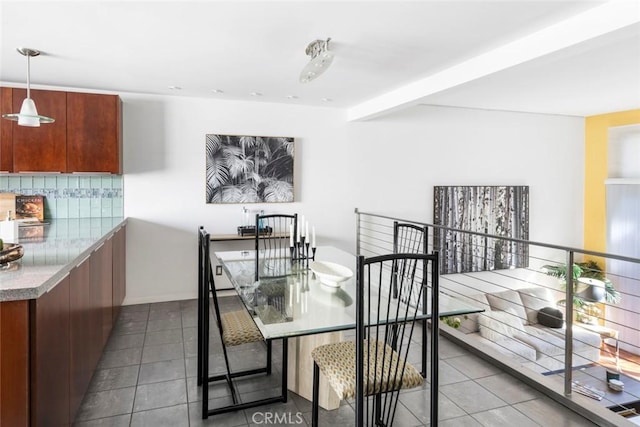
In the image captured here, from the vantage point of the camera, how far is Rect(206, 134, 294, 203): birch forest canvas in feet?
14.7

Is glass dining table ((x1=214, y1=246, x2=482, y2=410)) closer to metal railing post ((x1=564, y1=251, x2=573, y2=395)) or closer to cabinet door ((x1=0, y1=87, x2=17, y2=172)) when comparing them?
metal railing post ((x1=564, y1=251, x2=573, y2=395))

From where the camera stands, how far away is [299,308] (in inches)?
75.9

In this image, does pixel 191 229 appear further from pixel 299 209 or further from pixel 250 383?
pixel 250 383

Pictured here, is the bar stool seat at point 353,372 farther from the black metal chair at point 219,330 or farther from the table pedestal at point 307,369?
the black metal chair at point 219,330

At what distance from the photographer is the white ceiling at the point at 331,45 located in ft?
7.43

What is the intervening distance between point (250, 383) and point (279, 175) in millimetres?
2612

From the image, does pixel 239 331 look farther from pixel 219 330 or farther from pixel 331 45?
pixel 331 45

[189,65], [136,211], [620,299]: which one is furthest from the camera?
[620,299]

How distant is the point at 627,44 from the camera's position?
9.63ft

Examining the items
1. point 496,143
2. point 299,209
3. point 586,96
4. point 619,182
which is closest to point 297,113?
point 299,209

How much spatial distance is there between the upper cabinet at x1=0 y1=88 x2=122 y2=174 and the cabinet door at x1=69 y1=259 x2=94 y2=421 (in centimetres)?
179

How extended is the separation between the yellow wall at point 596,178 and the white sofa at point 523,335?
1.28 metres

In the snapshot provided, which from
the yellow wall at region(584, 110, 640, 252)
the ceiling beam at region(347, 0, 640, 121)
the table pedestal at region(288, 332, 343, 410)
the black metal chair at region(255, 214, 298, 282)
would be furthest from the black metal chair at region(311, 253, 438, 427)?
the yellow wall at region(584, 110, 640, 252)

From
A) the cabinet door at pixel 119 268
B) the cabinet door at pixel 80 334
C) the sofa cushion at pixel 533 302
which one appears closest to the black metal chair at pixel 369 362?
the cabinet door at pixel 80 334
